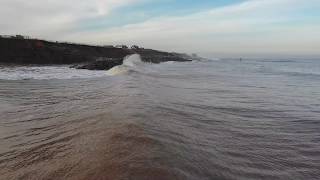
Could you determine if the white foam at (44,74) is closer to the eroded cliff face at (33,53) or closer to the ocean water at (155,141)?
the ocean water at (155,141)

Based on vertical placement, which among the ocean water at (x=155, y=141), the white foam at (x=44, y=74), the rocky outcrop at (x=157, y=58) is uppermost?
the ocean water at (x=155, y=141)

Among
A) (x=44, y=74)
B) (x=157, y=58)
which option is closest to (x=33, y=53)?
(x=44, y=74)

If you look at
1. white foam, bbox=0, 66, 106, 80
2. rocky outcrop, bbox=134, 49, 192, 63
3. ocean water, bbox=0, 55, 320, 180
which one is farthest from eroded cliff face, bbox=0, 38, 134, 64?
ocean water, bbox=0, 55, 320, 180

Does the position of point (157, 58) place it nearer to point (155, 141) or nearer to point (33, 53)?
point (33, 53)

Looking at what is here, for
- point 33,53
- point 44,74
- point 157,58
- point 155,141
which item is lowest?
point 157,58

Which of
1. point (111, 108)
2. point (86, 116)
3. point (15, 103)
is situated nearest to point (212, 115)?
point (111, 108)

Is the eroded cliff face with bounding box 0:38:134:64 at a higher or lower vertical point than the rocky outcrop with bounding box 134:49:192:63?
higher

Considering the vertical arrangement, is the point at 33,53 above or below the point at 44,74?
above

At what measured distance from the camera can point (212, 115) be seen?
9922mm

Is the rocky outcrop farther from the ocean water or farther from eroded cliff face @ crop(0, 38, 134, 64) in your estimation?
the ocean water

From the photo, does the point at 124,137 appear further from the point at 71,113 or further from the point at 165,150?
the point at 71,113

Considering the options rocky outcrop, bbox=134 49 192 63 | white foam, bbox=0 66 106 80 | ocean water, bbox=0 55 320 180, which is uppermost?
ocean water, bbox=0 55 320 180

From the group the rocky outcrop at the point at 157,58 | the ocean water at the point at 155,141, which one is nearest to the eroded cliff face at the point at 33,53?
the rocky outcrop at the point at 157,58

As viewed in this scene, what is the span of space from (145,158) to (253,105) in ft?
24.2
